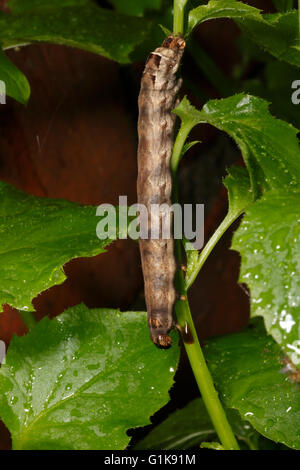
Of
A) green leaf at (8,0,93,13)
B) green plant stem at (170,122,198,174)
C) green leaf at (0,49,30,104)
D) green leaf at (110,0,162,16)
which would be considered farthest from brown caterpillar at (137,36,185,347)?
green leaf at (110,0,162,16)

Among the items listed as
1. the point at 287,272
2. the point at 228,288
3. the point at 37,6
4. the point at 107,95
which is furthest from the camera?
the point at 228,288

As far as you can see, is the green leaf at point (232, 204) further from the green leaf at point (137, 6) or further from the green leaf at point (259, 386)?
the green leaf at point (137, 6)

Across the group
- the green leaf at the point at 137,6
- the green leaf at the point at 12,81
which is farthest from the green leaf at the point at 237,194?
the green leaf at the point at 137,6

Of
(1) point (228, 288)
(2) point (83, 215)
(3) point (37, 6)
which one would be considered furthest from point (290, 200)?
(1) point (228, 288)

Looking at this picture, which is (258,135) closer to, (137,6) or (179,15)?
(179,15)

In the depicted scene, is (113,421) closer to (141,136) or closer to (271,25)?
(141,136)

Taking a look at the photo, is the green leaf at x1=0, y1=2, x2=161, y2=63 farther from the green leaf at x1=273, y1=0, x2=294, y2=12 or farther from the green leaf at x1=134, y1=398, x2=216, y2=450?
the green leaf at x1=134, y1=398, x2=216, y2=450
